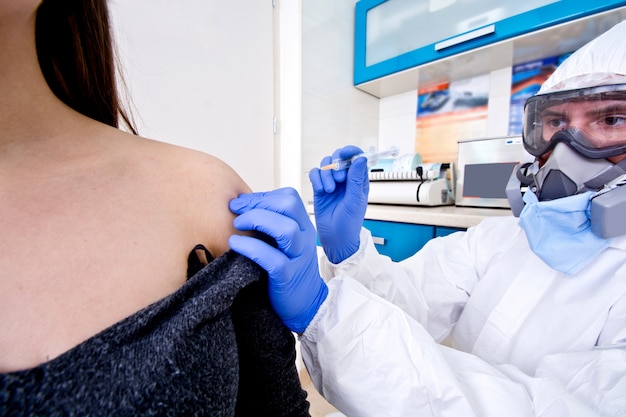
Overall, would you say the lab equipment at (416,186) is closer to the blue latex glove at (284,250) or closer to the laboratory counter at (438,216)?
the laboratory counter at (438,216)

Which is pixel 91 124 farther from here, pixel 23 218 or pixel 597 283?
pixel 597 283

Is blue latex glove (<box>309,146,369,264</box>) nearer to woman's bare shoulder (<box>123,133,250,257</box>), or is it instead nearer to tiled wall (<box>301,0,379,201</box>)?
woman's bare shoulder (<box>123,133,250,257</box>)

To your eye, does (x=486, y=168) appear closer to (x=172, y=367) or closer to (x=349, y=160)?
(x=349, y=160)

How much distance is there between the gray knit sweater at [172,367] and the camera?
25 centimetres

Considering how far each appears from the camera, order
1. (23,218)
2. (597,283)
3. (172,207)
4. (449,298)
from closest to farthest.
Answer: (23,218)
(172,207)
(597,283)
(449,298)

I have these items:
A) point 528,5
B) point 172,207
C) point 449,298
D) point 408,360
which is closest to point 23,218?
point 172,207

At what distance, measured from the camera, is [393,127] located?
7.29ft

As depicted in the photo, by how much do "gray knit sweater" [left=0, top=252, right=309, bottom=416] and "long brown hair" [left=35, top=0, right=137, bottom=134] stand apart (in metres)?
0.44

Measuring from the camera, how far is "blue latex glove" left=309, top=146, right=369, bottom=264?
87 cm

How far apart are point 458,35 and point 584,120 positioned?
1071 mm

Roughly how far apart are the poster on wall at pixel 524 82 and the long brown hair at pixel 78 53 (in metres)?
1.97

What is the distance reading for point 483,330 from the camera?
31.4 inches

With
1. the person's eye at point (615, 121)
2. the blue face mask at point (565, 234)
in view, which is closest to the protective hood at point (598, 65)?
the person's eye at point (615, 121)

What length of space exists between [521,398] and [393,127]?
2032mm
